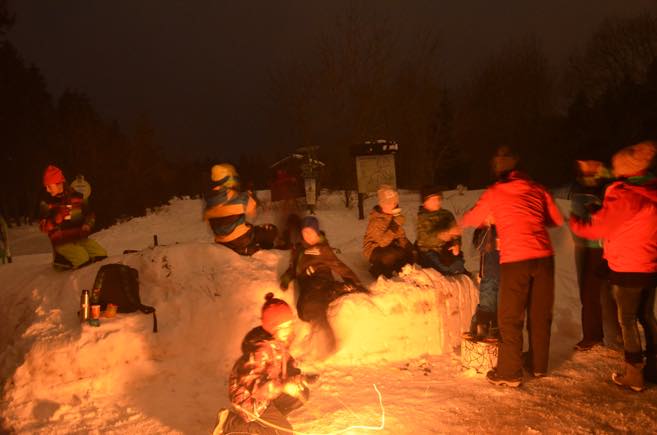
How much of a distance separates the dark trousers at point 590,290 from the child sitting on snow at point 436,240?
4.33 ft

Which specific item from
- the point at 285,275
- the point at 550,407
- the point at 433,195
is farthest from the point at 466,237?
the point at 550,407

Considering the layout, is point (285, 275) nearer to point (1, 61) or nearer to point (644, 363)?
point (644, 363)

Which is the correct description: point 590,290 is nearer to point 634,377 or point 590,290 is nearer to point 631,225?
point 634,377

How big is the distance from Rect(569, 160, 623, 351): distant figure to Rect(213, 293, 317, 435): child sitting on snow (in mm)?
3085

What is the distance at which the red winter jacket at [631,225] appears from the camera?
3.96 meters

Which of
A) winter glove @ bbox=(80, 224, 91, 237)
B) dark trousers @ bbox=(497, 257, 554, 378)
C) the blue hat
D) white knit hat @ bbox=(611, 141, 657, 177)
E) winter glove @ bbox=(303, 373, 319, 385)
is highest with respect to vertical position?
white knit hat @ bbox=(611, 141, 657, 177)

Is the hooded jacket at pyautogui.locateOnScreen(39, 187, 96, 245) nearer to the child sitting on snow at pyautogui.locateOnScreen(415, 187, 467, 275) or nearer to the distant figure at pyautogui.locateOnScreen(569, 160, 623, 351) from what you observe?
the child sitting on snow at pyautogui.locateOnScreen(415, 187, 467, 275)

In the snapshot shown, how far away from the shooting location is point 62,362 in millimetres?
4527

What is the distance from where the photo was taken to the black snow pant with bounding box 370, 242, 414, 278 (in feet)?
19.0

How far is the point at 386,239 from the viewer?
19.3 feet

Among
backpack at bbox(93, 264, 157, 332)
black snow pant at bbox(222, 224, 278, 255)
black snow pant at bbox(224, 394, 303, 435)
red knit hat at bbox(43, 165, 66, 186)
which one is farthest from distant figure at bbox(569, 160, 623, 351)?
red knit hat at bbox(43, 165, 66, 186)

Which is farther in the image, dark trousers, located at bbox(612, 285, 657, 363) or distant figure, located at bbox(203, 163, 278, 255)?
distant figure, located at bbox(203, 163, 278, 255)

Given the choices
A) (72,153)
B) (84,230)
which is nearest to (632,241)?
(84,230)

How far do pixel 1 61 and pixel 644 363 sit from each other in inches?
1449
